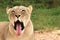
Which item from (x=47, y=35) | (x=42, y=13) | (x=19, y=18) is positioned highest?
(x=19, y=18)

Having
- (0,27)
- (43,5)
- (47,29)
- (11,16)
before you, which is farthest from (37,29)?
(43,5)

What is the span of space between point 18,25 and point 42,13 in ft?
23.8

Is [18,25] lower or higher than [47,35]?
higher

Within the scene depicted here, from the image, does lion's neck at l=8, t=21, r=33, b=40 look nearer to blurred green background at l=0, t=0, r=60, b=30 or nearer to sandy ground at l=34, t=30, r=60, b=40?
sandy ground at l=34, t=30, r=60, b=40

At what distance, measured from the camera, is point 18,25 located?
5.18 meters

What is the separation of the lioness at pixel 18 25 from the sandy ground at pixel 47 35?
2.63 metres

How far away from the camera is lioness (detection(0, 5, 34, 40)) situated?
16.7 ft

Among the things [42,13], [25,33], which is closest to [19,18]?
[25,33]

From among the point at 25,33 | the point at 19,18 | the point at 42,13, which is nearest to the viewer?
the point at 19,18

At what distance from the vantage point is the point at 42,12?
1262 centimetres

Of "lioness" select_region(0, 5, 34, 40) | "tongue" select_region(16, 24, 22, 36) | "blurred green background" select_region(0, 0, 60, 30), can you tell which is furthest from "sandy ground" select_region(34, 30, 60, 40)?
"tongue" select_region(16, 24, 22, 36)

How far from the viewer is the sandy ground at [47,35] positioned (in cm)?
815

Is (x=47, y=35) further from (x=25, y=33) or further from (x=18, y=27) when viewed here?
(x=18, y=27)

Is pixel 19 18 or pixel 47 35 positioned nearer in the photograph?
pixel 19 18
